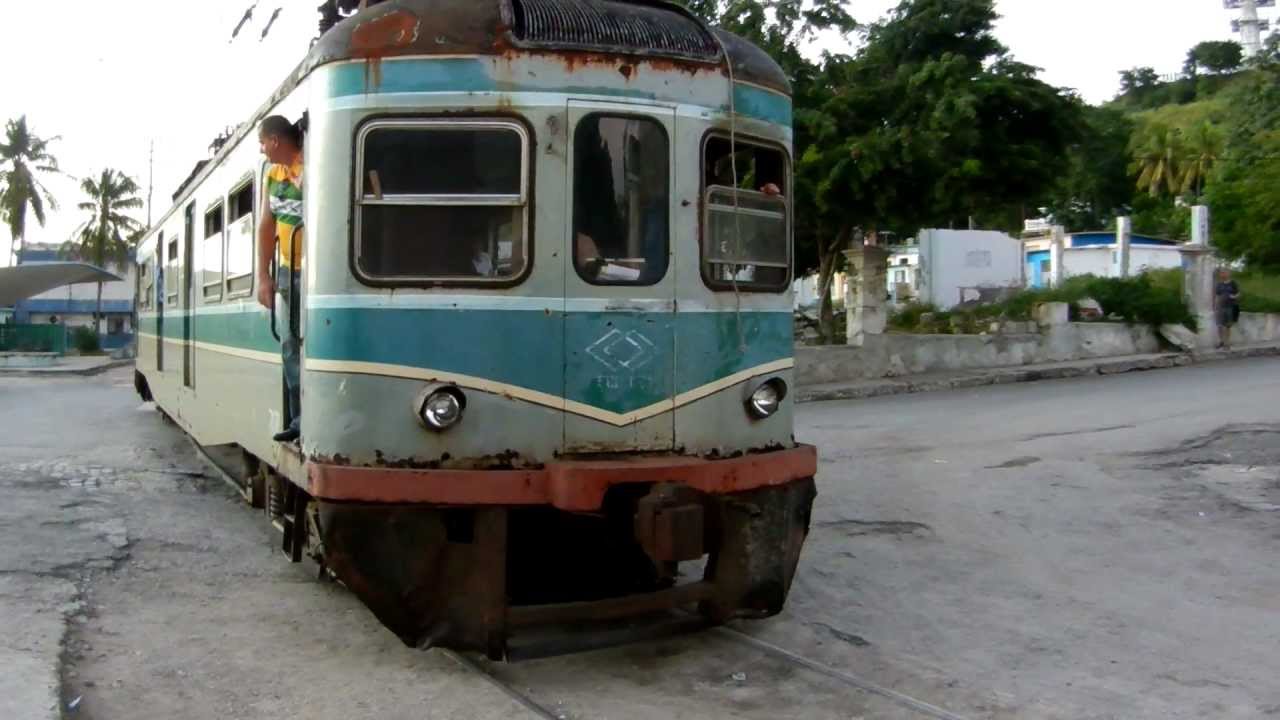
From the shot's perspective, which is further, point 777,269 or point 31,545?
point 31,545

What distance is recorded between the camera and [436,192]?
5.14 m

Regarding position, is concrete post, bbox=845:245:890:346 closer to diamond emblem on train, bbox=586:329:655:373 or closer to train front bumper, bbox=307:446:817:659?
train front bumper, bbox=307:446:817:659

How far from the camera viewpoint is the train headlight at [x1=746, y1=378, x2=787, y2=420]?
559 cm

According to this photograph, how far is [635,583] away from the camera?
609cm

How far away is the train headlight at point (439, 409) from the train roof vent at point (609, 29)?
1.57m

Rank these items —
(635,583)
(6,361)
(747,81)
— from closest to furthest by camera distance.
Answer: (747,81), (635,583), (6,361)

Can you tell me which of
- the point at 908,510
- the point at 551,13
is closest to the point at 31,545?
the point at 551,13

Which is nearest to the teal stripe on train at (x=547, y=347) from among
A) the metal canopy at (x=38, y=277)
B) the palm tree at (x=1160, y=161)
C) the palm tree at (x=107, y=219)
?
the metal canopy at (x=38, y=277)

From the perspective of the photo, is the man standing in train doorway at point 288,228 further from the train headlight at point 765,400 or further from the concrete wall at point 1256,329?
the concrete wall at point 1256,329

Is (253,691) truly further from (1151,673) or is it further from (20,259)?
(20,259)

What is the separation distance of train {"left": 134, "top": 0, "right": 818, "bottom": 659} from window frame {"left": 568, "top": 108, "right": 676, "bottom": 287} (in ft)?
0.04

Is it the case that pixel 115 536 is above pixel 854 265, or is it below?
below

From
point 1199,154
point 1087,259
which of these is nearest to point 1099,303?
point 1087,259

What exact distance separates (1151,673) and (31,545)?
6.70 m
